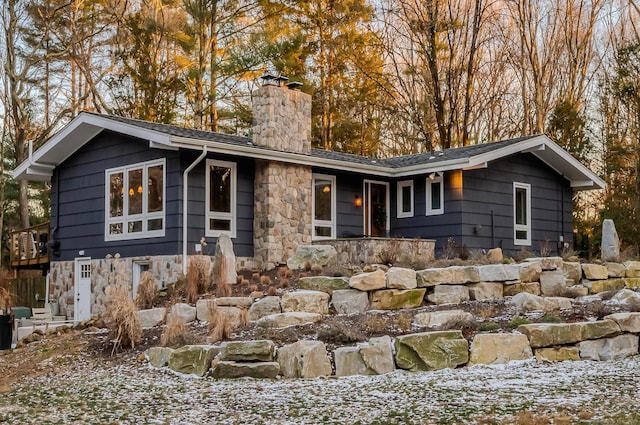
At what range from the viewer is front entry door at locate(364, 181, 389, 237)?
17578mm

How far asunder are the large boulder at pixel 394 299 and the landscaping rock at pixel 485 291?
38.0 inches

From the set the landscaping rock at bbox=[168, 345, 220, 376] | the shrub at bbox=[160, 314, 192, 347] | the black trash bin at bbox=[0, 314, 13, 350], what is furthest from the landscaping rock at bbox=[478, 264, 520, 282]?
the black trash bin at bbox=[0, 314, 13, 350]

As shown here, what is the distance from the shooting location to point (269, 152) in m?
14.7

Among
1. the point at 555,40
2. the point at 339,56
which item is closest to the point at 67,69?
the point at 339,56

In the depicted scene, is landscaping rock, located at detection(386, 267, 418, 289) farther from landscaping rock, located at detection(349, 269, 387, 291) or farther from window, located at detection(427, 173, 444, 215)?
window, located at detection(427, 173, 444, 215)

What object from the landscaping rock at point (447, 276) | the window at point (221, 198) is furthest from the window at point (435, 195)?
the landscaping rock at point (447, 276)

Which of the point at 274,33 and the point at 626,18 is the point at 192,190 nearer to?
the point at 274,33

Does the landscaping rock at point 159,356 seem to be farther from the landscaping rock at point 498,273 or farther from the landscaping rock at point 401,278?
the landscaping rock at point 498,273

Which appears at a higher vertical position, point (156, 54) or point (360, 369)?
point (156, 54)

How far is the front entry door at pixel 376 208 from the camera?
17.6 meters

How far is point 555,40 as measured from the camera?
1021 inches

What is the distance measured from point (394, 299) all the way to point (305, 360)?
3.13 metres

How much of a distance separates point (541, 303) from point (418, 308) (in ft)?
5.82

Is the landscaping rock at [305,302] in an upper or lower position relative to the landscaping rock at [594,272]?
lower
